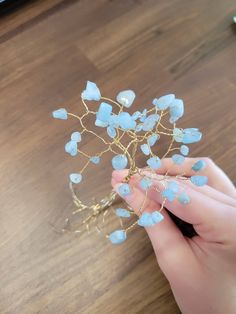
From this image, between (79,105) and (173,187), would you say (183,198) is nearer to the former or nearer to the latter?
(173,187)

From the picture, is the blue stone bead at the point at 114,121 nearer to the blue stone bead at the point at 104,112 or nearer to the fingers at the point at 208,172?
the blue stone bead at the point at 104,112

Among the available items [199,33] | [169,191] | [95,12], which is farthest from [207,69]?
[169,191]

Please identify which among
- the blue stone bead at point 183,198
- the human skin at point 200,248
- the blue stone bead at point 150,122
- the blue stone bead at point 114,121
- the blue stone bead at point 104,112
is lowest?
the human skin at point 200,248

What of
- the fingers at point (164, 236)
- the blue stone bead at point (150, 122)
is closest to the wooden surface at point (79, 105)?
the fingers at point (164, 236)

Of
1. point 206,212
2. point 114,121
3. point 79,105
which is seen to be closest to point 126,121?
point 114,121

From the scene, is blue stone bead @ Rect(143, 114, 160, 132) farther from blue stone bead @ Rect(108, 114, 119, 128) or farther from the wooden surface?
the wooden surface

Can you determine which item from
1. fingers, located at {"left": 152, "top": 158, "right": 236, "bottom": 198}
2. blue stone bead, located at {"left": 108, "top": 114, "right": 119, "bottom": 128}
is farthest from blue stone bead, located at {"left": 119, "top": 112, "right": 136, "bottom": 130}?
fingers, located at {"left": 152, "top": 158, "right": 236, "bottom": 198}

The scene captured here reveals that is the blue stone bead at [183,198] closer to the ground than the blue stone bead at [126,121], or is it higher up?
closer to the ground
